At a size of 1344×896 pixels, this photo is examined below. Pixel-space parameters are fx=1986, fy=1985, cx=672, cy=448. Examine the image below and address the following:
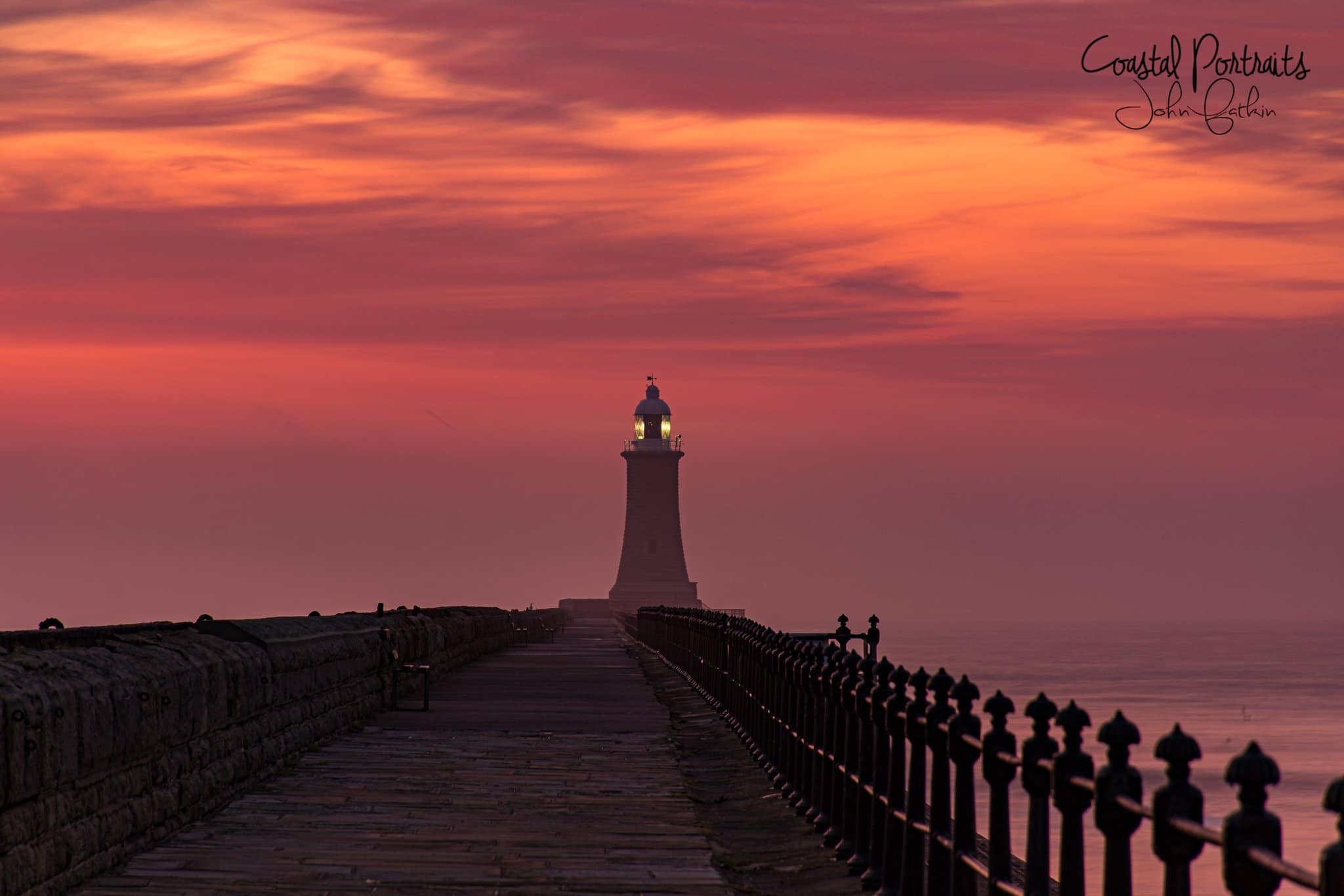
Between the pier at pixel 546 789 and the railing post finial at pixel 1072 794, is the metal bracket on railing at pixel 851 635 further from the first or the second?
the railing post finial at pixel 1072 794

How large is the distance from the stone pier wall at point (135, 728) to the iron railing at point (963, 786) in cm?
411

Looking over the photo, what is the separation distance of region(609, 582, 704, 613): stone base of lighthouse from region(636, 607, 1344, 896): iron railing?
10807cm

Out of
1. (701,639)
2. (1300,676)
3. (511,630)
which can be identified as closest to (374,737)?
(701,639)

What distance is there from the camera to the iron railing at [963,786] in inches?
196

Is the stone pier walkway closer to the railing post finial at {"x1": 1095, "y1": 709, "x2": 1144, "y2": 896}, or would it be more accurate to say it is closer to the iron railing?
the iron railing

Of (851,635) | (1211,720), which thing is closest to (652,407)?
(1211,720)

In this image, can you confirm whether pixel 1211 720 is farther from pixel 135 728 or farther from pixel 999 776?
pixel 999 776

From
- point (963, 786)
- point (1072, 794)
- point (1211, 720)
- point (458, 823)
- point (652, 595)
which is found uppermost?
point (652, 595)

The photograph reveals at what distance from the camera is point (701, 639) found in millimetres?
29312

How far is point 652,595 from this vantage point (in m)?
127

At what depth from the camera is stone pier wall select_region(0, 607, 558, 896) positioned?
9375mm

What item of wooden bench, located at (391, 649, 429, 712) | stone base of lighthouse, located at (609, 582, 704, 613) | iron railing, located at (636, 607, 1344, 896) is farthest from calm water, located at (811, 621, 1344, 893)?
stone base of lighthouse, located at (609, 582, 704, 613)

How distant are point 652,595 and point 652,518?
4929mm

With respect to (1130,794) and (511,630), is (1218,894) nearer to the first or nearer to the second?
(511,630)
